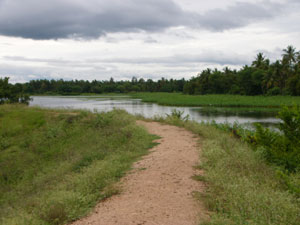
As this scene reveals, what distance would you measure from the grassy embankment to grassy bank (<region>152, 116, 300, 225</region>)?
6.52ft

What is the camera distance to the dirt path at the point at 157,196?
4457 millimetres

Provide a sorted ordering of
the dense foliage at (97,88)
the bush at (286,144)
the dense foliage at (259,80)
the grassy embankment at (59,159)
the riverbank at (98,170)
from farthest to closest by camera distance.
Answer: the dense foliage at (97,88) < the dense foliage at (259,80) < the bush at (286,144) < the grassy embankment at (59,159) < the riverbank at (98,170)

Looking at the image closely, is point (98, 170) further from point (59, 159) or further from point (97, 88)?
point (97, 88)

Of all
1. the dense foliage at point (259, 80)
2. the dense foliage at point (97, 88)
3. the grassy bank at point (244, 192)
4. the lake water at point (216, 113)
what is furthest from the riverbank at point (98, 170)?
the dense foliage at point (97, 88)

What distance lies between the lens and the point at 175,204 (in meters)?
4.93

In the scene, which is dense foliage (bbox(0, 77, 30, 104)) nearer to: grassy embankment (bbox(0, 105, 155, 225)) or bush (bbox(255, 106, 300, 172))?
grassy embankment (bbox(0, 105, 155, 225))

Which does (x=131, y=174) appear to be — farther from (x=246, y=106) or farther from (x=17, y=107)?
(x=246, y=106)

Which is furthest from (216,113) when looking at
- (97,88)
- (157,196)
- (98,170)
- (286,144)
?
(97,88)

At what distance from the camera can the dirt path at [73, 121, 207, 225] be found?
14.6ft

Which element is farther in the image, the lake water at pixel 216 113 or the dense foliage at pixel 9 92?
the dense foliage at pixel 9 92

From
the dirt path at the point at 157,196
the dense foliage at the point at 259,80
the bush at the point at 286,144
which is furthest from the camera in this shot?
the dense foliage at the point at 259,80

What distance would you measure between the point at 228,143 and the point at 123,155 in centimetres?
339

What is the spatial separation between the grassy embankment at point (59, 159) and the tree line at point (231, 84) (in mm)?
12986

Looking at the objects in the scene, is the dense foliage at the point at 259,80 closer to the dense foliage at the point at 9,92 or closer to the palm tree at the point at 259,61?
the palm tree at the point at 259,61
